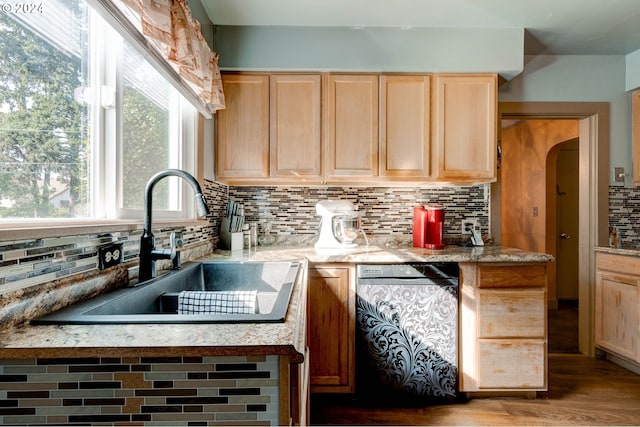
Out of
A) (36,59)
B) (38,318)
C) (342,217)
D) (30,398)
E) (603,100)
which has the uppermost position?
(603,100)

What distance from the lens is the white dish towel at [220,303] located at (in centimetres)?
118

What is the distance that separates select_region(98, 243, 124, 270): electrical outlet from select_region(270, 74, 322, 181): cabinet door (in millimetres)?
1311

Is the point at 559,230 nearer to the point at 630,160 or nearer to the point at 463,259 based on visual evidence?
the point at 630,160

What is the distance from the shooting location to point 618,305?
8.50 ft

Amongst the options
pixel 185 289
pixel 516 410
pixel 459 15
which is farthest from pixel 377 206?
pixel 185 289

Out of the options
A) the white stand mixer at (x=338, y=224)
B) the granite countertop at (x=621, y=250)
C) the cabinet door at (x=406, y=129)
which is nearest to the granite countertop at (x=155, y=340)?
the white stand mixer at (x=338, y=224)

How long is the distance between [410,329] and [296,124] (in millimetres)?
1466

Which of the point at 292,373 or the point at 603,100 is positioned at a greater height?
the point at 603,100

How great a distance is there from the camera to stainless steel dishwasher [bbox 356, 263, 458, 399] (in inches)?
83.1

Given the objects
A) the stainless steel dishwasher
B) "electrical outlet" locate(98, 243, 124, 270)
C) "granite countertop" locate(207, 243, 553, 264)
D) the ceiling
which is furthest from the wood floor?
the ceiling

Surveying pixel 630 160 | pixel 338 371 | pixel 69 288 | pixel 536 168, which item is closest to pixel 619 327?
pixel 630 160

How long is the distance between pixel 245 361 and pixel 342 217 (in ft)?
5.82

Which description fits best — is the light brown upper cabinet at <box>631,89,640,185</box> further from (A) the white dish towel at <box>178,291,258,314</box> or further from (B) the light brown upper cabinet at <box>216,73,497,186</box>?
(A) the white dish towel at <box>178,291,258,314</box>

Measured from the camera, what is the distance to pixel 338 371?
218cm
